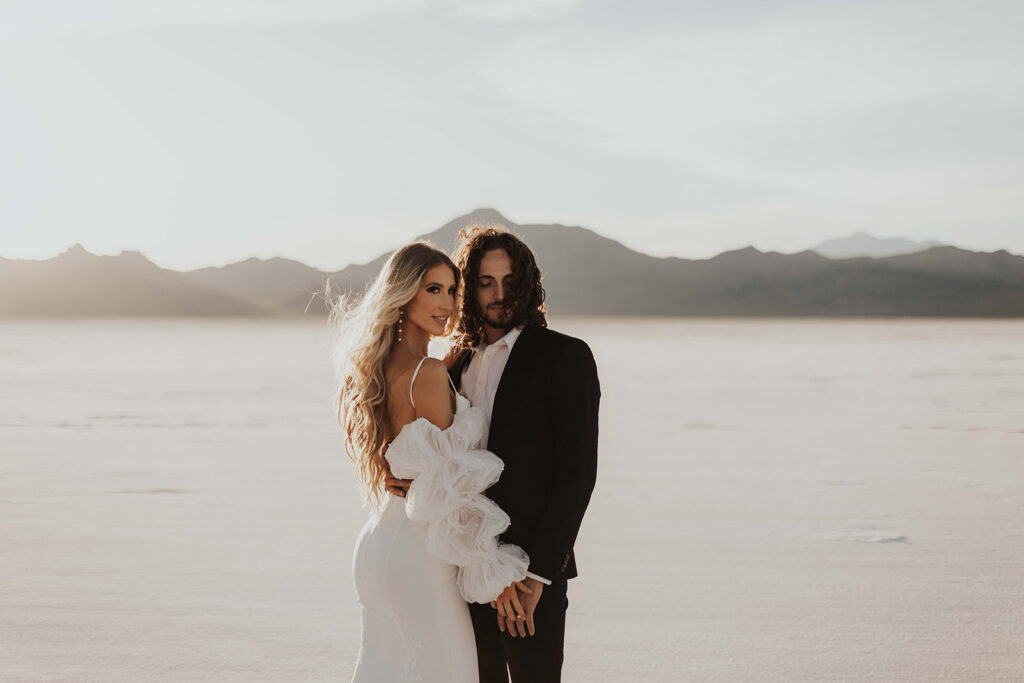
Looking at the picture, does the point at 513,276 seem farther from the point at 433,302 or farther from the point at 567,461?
the point at 567,461

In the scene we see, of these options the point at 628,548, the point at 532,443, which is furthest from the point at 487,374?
the point at 628,548

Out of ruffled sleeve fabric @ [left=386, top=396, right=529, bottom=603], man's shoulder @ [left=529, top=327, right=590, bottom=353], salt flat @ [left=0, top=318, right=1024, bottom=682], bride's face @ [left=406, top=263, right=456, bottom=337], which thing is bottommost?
salt flat @ [left=0, top=318, right=1024, bottom=682]

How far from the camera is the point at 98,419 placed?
13.3 metres

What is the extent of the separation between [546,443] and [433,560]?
0.50 m

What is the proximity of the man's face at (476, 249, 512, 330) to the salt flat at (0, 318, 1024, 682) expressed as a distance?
6.23 feet

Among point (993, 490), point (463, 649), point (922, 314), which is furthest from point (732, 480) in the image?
point (922, 314)

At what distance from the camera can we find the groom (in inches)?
117

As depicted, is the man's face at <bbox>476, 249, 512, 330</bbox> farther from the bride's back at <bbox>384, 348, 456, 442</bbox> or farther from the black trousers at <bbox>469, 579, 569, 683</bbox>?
the black trousers at <bbox>469, 579, 569, 683</bbox>

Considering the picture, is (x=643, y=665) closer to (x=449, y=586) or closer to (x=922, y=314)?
(x=449, y=586)

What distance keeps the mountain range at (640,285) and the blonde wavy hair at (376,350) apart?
118 meters

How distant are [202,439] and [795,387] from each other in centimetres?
1170

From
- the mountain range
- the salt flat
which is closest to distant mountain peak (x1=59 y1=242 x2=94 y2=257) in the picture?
the mountain range

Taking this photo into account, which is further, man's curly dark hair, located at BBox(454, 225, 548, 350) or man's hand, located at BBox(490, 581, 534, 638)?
man's curly dark hair, located at BBox(454, 225, 548, 350)

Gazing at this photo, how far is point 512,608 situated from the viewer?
2.97 metres
